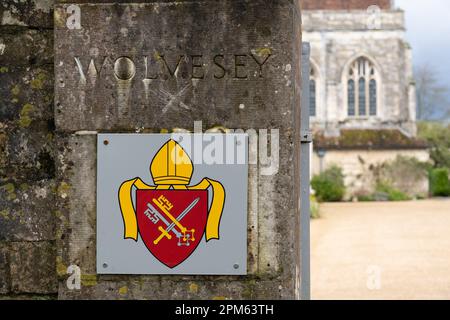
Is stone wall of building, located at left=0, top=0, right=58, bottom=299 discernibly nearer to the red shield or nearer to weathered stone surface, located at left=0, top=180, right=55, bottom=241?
weathered stone surface, located at left=0, top=180, right=55, bottom=241

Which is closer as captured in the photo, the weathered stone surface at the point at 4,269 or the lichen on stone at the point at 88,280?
the lichen on stone at the point at 88,280

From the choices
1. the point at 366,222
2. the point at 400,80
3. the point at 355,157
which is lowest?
the point at 366,222

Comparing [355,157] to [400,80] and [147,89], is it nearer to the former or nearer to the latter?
[400,80]

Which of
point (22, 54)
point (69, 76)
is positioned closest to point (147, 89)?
point (69, 76)

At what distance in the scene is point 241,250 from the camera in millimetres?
3285

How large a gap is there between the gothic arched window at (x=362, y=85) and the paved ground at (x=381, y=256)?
1903cm

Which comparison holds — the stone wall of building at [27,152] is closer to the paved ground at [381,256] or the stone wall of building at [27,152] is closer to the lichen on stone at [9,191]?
the lichen on stone at [9,191]

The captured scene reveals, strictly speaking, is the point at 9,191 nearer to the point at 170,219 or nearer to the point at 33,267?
the point at 33,267

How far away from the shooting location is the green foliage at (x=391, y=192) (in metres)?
34.3

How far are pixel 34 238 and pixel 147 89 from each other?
0.77 m

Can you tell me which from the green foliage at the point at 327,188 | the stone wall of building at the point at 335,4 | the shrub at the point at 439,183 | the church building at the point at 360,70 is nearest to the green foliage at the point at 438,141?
the church building at the point at 360,70

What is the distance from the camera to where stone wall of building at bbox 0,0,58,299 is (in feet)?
11.3

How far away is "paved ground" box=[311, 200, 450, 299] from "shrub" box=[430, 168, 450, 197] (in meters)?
11.2

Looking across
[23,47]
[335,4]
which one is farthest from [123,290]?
[335,4]
